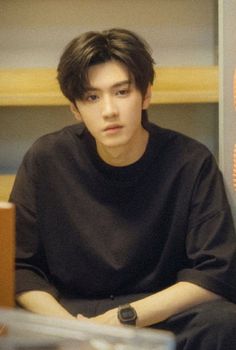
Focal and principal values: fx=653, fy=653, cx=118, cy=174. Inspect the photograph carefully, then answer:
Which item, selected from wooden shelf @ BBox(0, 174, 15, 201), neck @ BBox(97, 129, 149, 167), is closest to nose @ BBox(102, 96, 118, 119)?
neck @ BBox(97, 129, 149, 167)

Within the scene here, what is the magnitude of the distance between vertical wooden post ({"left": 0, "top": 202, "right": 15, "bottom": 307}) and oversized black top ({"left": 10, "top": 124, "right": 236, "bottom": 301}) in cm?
45

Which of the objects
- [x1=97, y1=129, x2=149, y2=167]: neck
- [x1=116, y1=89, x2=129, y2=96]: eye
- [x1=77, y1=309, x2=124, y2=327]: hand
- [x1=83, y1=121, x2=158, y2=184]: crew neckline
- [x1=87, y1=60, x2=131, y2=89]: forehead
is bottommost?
[x1=77, y1=309, x2=124, y2=327]: hand

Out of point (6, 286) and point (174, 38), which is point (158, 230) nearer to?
point (6, 286)

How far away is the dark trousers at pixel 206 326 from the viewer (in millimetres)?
1367

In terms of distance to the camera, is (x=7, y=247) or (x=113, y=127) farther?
(x=113, y=127)

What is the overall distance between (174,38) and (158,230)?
29.3 inches

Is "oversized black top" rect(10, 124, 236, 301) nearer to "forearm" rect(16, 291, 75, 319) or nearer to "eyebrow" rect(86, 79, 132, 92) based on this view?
"forearm" rect(16, 291, 75, 319)

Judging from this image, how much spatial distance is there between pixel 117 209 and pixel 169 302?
0.89ft

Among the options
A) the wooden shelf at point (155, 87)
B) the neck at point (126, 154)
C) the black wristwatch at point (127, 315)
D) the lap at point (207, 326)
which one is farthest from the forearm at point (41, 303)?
the wooden shelf at point (155, 87)

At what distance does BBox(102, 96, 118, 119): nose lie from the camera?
1.49 m

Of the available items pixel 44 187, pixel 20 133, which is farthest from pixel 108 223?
pixel 20 133

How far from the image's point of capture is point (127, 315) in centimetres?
146

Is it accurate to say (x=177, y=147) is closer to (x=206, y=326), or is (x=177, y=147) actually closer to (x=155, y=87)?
(x=155, y=87)

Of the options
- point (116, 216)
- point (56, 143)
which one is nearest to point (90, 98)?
point (56, 143)
